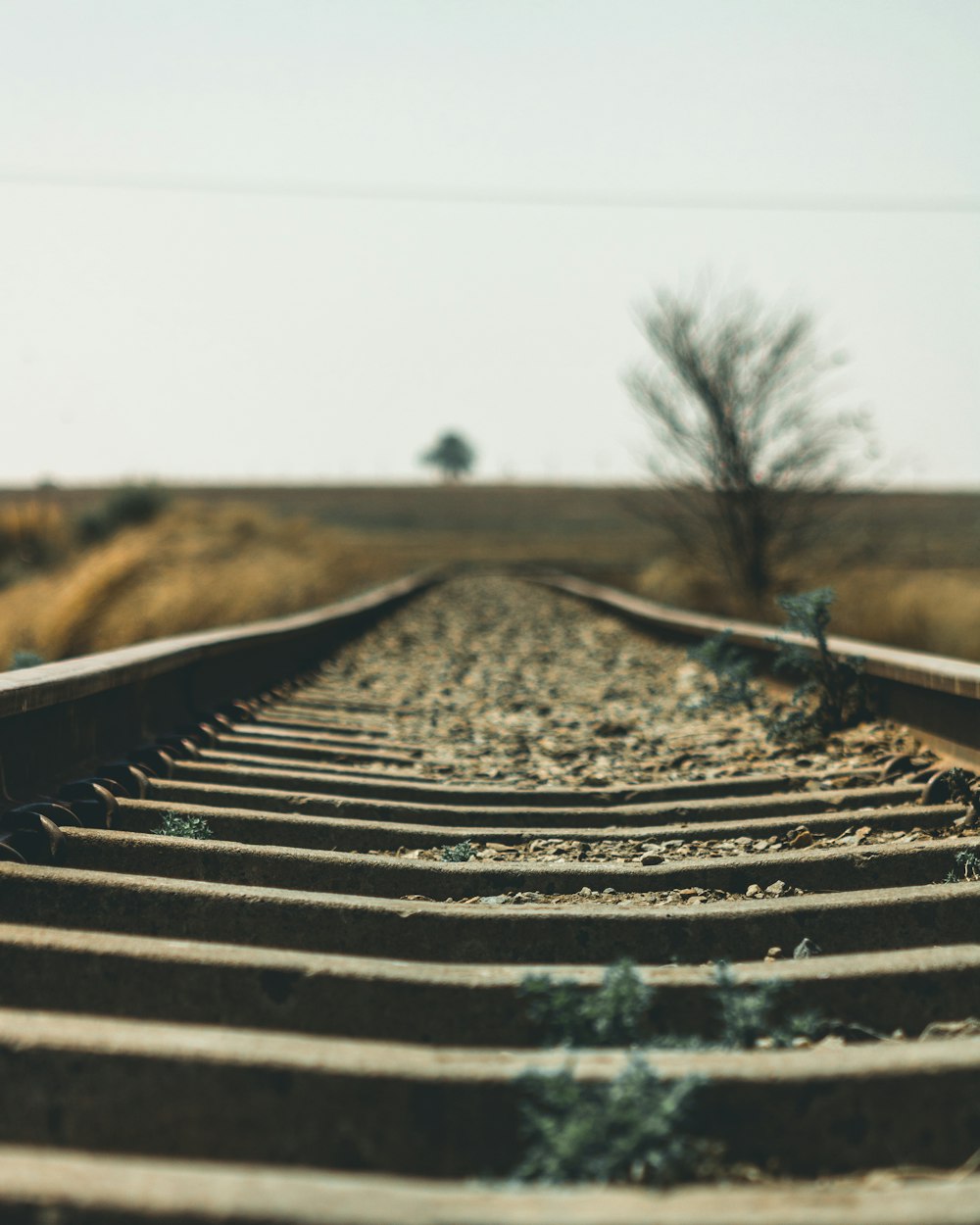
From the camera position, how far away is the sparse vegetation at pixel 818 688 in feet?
16.9

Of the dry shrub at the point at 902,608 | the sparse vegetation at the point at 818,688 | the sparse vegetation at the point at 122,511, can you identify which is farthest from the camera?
the sparse vegetation at the point at 122,511

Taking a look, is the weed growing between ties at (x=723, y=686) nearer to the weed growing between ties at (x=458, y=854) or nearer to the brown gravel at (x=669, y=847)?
the brown gravel at (x=669, y=847)

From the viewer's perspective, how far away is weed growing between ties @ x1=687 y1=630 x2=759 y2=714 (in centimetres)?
661

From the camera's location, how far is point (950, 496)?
4304 inches

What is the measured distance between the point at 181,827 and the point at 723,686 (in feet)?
13.8

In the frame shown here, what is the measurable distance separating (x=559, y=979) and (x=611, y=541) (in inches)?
2699

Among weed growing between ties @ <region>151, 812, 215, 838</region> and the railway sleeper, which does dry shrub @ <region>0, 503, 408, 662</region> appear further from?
the railway sleeper

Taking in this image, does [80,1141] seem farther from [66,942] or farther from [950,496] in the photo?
[950,496]

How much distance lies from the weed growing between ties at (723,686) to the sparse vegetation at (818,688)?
870mm

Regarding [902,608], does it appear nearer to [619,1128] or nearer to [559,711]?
[559,711]

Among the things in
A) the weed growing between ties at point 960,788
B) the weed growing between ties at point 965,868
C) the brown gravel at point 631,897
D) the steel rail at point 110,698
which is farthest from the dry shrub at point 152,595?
the weed growing between ties at point 965,868

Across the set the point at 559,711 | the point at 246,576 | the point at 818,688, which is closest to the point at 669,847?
the point at 818,688

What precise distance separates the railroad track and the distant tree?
126 m

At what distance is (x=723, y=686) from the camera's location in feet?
22.3
